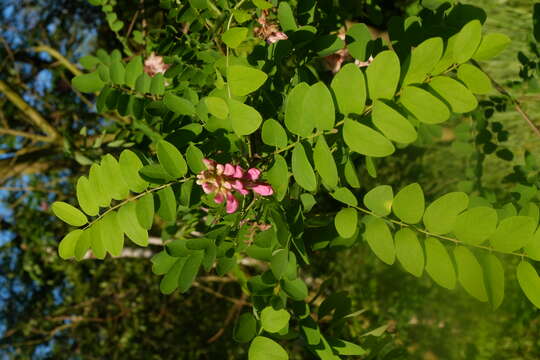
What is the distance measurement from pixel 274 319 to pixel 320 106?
388mm

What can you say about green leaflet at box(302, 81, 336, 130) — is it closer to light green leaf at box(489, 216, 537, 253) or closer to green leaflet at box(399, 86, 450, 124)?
green leaflet at box(399, 86, 450, 124)

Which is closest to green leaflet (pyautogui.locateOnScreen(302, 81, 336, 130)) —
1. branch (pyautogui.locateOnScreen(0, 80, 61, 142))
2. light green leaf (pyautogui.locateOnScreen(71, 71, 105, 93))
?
light green leaf (pyautogui.locateOnScreen(71, 71, 105, 93))

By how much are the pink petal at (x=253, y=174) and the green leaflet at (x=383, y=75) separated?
0.88 ft

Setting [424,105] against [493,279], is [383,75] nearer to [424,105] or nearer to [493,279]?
[424,105]

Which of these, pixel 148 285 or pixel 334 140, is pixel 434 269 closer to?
pixel 334 140

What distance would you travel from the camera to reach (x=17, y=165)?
7.73 feet

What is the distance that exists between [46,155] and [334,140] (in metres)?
2.11

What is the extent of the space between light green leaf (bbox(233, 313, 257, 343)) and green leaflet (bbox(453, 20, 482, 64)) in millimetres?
573

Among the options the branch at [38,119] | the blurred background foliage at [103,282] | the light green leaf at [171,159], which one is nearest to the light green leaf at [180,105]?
the light green leaf at [171,159]

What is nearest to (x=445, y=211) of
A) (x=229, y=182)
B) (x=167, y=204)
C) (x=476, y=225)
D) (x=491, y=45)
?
(x=476, y=225)

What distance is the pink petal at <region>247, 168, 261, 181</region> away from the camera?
85 centimetres

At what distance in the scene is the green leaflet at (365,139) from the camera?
0.66m

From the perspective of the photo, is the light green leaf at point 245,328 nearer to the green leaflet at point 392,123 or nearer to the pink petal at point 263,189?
the pink petal at point 263,189

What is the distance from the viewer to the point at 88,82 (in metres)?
1.17
